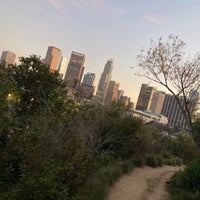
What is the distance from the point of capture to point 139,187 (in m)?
12.1

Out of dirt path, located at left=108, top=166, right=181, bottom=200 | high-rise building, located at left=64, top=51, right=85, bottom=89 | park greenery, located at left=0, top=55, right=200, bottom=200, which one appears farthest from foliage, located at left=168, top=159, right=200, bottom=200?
high-rise building, located at left=64, top=51, right=85, bottom=89

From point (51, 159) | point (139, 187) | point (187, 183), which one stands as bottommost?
point (139, 187)

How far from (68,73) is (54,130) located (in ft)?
150

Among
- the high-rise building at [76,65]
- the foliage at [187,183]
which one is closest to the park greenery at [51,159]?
the foliage at [187,183]

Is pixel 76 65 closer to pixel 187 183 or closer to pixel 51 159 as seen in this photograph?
pixel 187 183

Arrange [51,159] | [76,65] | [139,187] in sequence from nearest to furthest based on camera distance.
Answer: [51,159] < [139,187] < [76,65]

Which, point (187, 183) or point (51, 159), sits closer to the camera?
point (51, 159)

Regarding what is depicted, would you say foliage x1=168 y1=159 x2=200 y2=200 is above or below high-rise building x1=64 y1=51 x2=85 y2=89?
below

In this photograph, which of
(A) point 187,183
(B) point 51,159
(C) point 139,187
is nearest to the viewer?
(B) point 51,159

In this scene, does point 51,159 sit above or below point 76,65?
below

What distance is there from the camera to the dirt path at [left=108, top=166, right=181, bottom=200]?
34.0 ft

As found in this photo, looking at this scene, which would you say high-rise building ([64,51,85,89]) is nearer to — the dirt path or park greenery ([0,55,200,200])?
the dirt path

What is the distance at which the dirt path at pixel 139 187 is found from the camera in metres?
10.4

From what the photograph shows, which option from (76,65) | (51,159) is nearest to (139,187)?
(51,159)
